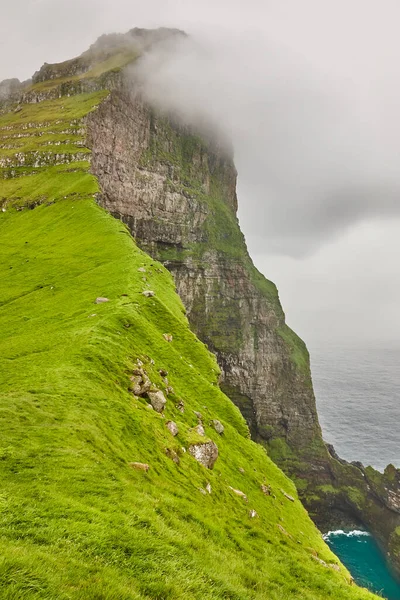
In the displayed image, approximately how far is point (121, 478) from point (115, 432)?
464 centimetres

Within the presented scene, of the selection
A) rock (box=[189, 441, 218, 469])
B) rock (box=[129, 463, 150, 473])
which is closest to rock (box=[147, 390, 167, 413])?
rock (box=[189, 441, 218, 469])

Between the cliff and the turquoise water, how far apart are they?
6057mm

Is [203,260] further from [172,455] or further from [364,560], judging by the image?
[172,455]

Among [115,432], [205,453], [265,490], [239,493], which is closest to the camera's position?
[115,432]

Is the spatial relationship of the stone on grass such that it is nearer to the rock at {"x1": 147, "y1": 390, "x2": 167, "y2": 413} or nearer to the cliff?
the cliff

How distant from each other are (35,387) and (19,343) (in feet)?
47.7

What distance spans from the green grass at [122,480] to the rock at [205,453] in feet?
2.67

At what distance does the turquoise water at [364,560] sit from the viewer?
3580 inches

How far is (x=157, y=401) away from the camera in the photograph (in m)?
28.9

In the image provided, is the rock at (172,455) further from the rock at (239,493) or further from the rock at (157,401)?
the rock at (239,493)

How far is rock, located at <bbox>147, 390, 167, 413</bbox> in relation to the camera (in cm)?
2859

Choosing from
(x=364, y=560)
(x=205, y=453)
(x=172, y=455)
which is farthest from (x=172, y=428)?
(x=364, y=560)

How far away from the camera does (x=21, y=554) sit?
9.76m

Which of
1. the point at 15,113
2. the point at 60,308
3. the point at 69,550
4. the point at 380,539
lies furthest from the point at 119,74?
the point at 380,539
